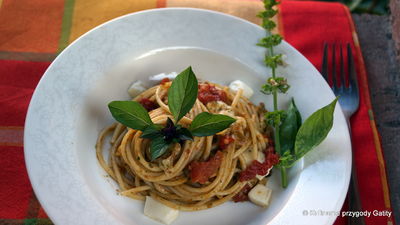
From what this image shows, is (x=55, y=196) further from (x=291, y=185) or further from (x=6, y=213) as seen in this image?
(x=291, y=185)

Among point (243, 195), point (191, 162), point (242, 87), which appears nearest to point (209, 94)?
point (242, 87)

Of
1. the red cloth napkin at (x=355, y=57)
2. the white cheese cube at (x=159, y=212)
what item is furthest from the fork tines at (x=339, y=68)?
the white cheese cube at (x=159, y=212)

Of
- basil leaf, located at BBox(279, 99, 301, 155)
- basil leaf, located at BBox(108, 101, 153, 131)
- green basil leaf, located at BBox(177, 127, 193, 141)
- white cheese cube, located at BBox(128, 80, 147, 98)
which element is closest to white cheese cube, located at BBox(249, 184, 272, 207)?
basil leaf, located at BBox(279, 99, 301, 155)

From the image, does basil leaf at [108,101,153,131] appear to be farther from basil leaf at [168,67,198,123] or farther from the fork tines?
the fork tines

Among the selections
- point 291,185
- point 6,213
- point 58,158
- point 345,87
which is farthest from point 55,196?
point 345,87

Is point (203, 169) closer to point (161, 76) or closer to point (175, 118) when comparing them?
point (175, 118)

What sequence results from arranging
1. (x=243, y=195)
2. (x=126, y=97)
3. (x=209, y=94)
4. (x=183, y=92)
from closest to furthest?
1. (x=183, y=92)
2. (x=243, y=195)
3. (x=209, y=94)
4. (x=126, y=97)

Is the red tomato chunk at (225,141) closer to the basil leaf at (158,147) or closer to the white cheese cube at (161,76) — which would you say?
the basil leaf at (158,147)
